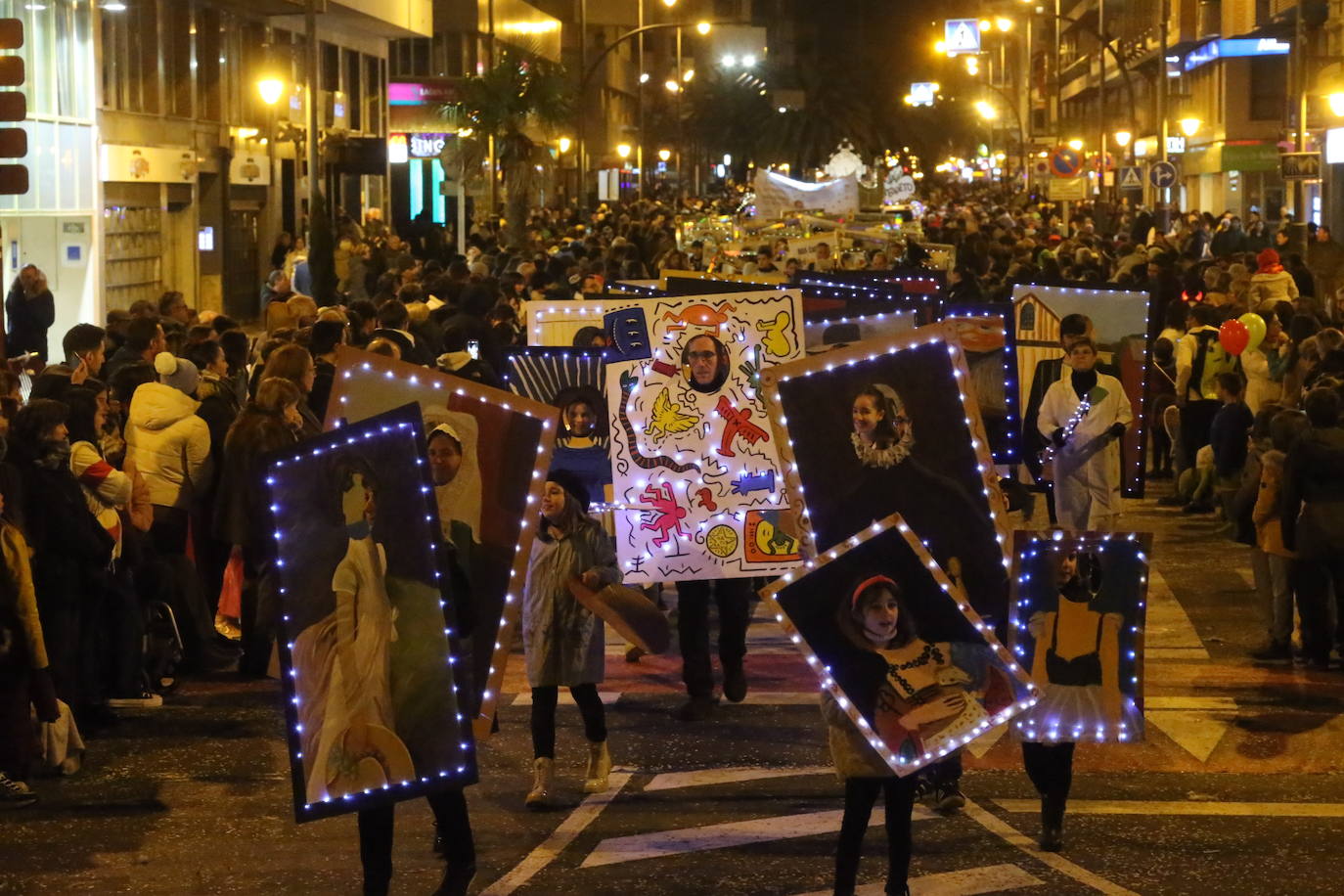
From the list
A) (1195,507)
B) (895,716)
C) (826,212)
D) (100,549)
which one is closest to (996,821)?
(895,716)

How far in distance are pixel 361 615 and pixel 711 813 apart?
8.09 ft

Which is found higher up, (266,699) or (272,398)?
(272,398)

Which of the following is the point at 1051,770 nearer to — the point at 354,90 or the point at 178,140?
the point at 178,140

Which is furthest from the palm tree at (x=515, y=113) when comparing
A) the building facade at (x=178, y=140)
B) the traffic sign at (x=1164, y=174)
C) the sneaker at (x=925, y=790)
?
the sneaker at (x=925, y=790)

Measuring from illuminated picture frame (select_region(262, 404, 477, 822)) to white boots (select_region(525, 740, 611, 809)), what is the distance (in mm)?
1881

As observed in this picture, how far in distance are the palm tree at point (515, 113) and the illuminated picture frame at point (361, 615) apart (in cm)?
2678

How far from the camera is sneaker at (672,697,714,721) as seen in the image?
10422 millimetres

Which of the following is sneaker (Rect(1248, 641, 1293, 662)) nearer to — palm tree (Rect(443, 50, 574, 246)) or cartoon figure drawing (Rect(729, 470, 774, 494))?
cartoon figure drawing (Rect(729, 470, 774, 494))

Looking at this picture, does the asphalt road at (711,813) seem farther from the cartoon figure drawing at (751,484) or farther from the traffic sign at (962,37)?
the traffic sign at (962,37)

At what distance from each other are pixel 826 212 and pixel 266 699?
931 inches

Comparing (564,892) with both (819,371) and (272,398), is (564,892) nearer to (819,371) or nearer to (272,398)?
(819,371)

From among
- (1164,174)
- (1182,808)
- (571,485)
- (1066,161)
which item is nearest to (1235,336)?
(1182,808)

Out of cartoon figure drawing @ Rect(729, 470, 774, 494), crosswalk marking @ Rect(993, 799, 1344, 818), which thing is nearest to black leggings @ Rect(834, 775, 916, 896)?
crosswalk marking @ Rect(993, 799, 1344, 818)

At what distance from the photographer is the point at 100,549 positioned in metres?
9.58
